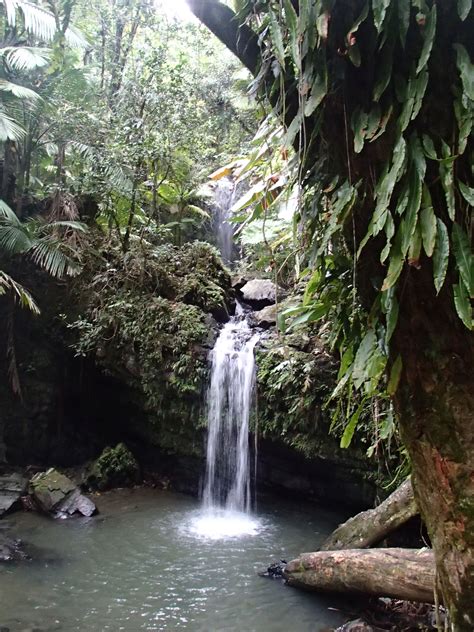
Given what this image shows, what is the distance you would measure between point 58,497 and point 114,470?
1214mm

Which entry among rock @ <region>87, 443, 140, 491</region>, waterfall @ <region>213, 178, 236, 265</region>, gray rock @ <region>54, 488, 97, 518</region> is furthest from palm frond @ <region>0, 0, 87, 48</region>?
gray rock @ <region>54, 488, 97, 518</region>

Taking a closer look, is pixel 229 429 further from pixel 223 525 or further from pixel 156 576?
pixel 156 576

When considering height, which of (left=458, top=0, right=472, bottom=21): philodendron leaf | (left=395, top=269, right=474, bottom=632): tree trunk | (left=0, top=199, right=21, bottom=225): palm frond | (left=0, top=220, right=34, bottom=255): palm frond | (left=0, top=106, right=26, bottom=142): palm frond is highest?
(left=0, top=106, right=26, bottom=142): palm frond

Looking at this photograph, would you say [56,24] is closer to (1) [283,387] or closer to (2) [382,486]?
(1) [283,387]

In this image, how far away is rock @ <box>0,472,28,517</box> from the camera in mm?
7041

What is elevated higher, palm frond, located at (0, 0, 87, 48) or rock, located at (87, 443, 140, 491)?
palm frond, located at (0, 0, 87, 48)

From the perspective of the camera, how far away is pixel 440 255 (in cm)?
191

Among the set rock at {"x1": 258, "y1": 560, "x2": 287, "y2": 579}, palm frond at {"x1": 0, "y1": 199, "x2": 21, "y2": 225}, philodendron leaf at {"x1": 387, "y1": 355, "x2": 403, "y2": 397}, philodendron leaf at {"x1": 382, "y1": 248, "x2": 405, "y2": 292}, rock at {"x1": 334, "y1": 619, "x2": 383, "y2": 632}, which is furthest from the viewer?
palm frond at {"x1": 0, "y1": 199, "x2": 21, "y2": 225}

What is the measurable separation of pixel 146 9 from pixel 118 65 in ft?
5.52

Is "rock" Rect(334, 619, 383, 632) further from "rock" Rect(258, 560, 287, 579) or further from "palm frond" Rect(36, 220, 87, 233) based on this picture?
Answer: "palm frond" Rect(36, 220, 87, 233)

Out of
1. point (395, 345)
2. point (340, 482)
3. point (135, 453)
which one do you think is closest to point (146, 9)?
point (135, 453)

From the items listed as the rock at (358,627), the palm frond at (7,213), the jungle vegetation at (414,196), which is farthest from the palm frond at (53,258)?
the jungle vegetation at (414,196)

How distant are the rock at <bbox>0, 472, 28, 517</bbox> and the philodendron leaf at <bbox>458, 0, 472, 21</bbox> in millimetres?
7341

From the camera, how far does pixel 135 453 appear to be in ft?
29.8
